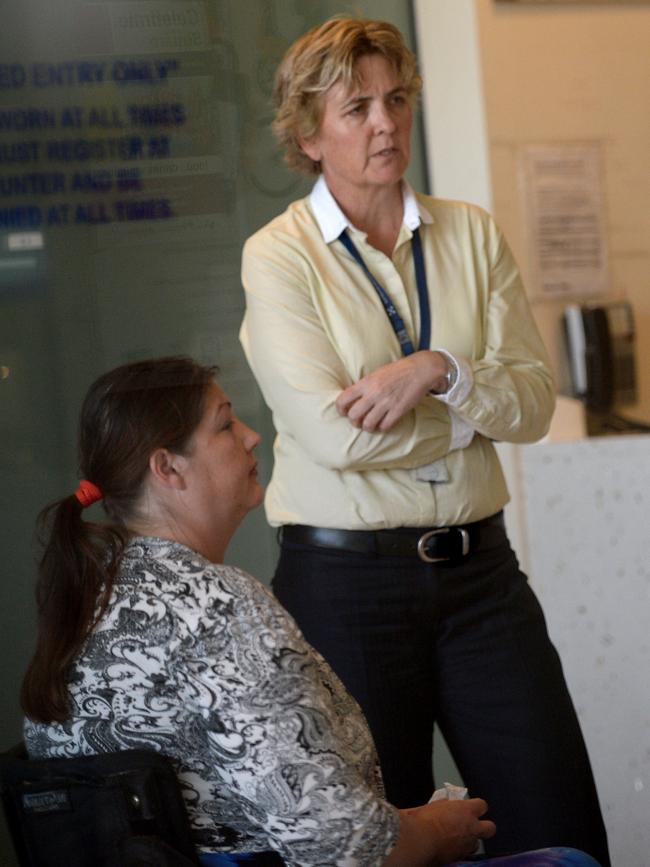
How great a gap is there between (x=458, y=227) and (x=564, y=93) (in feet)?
5.32

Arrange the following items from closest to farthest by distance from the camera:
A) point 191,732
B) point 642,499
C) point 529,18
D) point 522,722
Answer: point 191,732 → point 522,722 → point 642,499 → point 529,18

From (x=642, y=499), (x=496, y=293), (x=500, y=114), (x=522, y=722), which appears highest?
(x=500, y=114)

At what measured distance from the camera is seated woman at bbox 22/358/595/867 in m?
1.44

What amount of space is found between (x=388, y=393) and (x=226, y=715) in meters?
A: 0.75

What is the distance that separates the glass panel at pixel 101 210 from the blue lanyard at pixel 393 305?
214 mm

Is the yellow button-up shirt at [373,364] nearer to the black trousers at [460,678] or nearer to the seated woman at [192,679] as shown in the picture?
the black trousers at [460,678]

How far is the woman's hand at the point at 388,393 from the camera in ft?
6.68

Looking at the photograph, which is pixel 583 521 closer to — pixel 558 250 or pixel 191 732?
pixel 558 250

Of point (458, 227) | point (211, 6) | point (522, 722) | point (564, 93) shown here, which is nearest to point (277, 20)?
point (211, 6)

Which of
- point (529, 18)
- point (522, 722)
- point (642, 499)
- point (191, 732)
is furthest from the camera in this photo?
point (529, 18)

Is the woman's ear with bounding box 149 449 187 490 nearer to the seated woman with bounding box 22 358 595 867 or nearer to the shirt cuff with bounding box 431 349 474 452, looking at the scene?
the seated woman with bounding box 22 358 595 867

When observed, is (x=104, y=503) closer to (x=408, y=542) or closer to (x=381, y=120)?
(x=408, y=542)

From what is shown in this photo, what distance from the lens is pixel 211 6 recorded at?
87.0 inches

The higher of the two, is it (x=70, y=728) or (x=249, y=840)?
(x=70, y=728)
